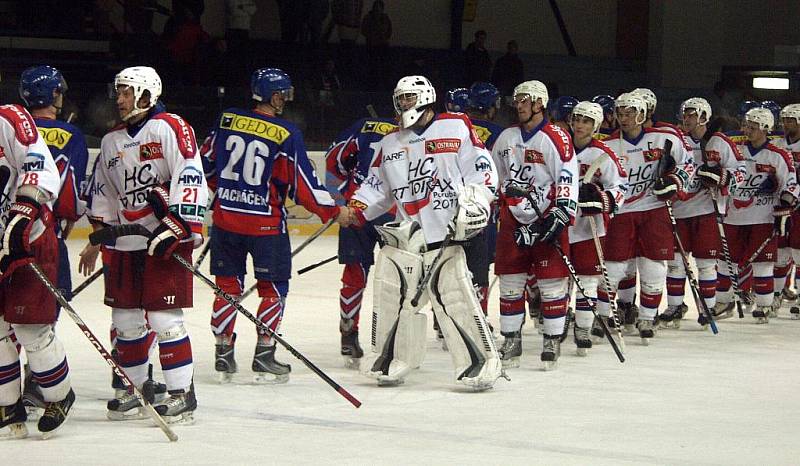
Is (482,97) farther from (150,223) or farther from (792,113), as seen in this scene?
(792,113)

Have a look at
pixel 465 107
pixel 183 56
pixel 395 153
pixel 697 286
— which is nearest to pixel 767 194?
pixel 697 286

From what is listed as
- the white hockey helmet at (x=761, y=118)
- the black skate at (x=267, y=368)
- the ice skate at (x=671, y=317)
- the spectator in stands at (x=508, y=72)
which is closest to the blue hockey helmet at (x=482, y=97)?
the ice skate at (x=671, y=317)

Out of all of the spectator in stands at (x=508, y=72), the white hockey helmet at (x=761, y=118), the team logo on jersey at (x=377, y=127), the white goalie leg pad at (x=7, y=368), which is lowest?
the white goalie leg pad at (x=7, y=368)

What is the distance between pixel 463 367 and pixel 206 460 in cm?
168

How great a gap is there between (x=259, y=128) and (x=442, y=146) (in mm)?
814

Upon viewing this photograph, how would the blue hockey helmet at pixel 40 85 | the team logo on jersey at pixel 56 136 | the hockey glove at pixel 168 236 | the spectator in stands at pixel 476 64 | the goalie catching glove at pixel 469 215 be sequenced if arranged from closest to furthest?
the hockey glove at pixel 168 236
the blue hockey helmet at pixel 40 85
the team logo on jersey at pixel 56 136
the goalie catching glove at pixel 469 215
the spectator in stands at pixel 476 64

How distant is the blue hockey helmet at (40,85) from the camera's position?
5.07m

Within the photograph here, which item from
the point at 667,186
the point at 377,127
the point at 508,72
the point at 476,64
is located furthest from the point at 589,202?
the point at 508,72

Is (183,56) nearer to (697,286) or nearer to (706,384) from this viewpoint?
(697,286)

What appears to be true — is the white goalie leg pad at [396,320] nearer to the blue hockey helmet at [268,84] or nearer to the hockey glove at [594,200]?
the blue hockey helmet at [268,84]

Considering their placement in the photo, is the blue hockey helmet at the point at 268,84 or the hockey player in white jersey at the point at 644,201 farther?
the hockey player in white jersey at the point at 644,201

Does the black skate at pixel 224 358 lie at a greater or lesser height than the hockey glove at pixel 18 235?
lesser

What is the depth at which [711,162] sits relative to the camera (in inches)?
320

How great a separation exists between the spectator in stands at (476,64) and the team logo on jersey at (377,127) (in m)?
8.92
